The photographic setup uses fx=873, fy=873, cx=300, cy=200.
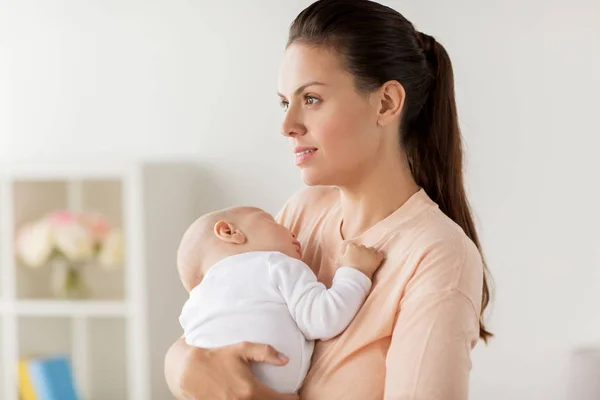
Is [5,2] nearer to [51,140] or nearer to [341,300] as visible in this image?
[51,140]

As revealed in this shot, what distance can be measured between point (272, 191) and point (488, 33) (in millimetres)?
947

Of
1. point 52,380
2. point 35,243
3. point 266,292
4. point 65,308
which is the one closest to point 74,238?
point 35,243

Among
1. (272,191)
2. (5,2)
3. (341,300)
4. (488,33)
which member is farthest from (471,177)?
(5,2)

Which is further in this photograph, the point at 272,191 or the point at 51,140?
the point at 51,140

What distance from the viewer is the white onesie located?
142cm

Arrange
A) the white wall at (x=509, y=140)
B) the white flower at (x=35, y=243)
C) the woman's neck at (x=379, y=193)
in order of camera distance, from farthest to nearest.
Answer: the white flower at (x=35, y=243) → the white wall at (x=509, y=140) → the woman's neck at (x=379, y=193)

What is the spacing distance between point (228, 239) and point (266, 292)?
168 mm

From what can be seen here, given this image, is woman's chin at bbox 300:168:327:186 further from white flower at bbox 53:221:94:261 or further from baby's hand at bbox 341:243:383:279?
white flower at bbox 53:221:94:261

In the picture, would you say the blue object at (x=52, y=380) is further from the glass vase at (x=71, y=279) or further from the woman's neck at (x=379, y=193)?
the woman's neck at (x=379, y=193)

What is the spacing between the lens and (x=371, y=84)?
1.47m

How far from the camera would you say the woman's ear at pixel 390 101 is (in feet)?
4.88

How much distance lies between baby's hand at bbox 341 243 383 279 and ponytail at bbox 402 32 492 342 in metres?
0.21

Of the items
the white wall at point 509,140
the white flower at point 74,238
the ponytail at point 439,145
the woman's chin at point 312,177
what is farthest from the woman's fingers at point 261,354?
the white flower at point 74,238

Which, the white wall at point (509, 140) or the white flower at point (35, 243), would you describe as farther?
the white flower at point (35, 243)
